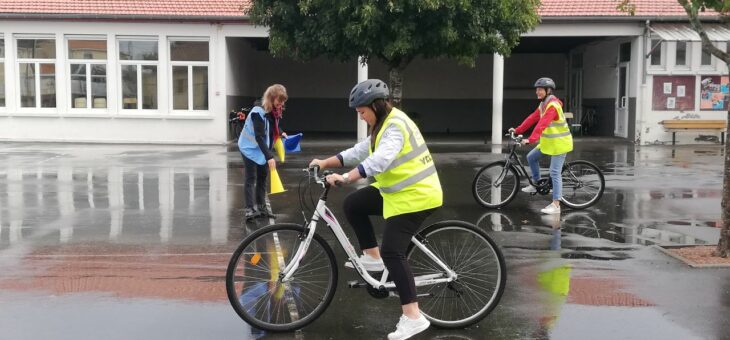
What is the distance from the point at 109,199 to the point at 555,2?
1577cm

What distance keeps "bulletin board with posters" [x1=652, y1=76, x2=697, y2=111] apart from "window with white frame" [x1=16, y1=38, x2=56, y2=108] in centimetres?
1818

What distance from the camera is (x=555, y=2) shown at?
22.7 metres

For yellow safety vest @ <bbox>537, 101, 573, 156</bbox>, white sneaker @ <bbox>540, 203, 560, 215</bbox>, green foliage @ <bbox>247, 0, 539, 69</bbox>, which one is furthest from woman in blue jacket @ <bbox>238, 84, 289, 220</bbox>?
green foliage @ <bbox>247, 0, 539, 69</bbox>

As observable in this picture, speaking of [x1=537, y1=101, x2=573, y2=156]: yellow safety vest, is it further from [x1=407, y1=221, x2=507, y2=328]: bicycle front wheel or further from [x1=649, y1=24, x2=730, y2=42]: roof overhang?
[x1=649, y1=24, x2=730, y2=42]: roof overhang

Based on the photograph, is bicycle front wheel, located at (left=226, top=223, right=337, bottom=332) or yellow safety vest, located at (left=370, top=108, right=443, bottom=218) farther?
bicycle front wheel, located at (left=226, top=223, right=337, bottom=332)

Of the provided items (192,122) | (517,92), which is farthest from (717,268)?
(517,92)

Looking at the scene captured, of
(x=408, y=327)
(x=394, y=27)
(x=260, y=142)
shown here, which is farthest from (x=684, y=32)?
(x=408, y=327)

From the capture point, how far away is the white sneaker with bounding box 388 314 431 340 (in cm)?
491

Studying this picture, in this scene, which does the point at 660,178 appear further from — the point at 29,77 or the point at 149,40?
the point at 29,77

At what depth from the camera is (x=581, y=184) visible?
34.0ft

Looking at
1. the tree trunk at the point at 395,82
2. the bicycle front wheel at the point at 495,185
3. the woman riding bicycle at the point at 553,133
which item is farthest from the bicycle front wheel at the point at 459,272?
the tree trunk at the point at 395,82

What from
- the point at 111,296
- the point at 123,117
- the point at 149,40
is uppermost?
the point at 149,40

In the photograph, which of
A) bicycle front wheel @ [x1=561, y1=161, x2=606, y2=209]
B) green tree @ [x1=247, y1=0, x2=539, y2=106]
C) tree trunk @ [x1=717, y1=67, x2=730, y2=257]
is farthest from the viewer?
green tree @ [x1=247, y1=0, x2=539, y2=106]

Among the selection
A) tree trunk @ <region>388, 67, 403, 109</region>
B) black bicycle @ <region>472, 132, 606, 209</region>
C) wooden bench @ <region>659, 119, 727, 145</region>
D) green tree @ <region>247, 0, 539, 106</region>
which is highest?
green tree @ <region>247, 0, 539, 106</region>
